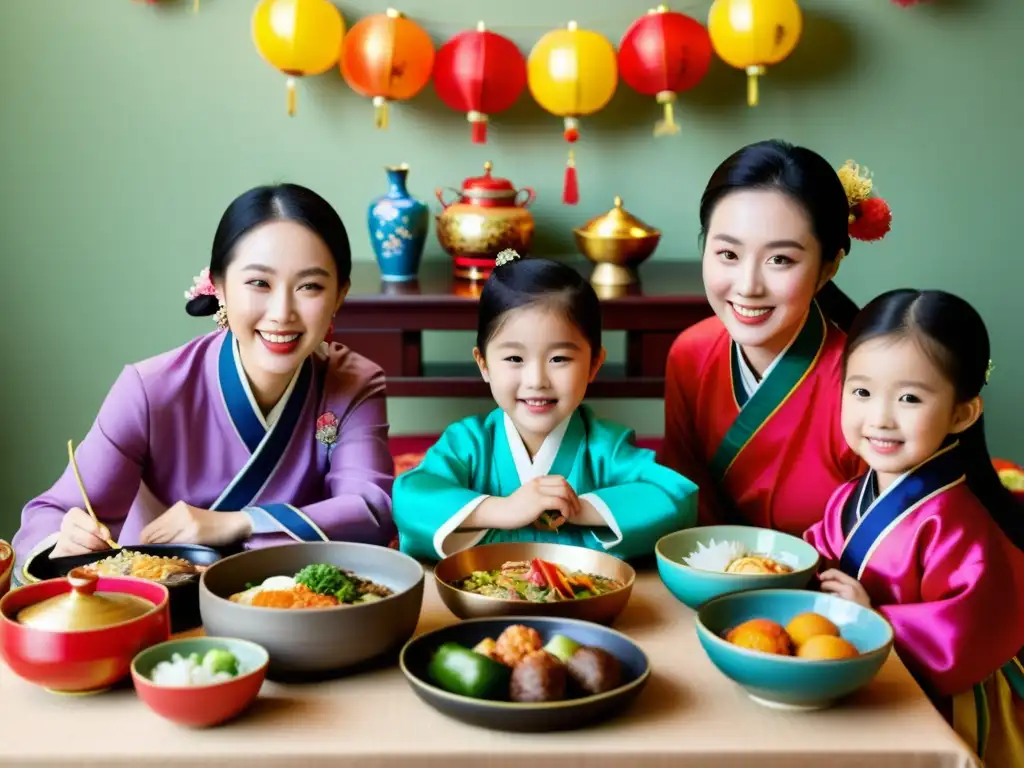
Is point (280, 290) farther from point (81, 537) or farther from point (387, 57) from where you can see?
point (387, 57)

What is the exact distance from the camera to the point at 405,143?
144 inches

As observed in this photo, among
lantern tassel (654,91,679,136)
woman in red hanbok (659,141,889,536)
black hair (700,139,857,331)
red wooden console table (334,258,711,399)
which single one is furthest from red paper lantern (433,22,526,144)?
black hair (700,139,857,331)

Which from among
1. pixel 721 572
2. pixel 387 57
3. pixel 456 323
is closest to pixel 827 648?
Answer: pixel 721 572

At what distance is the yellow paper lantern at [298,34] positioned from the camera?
3.37 meters

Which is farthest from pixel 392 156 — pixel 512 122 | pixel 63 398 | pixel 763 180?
pixel 763 180

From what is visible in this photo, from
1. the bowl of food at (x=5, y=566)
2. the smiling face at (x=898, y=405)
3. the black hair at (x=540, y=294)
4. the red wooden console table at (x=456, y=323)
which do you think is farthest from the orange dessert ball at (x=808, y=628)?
the red wooden console table at (x=456, y=323)

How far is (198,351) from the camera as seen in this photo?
77.3 inches

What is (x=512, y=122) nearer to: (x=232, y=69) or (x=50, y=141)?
(x=232, y=69)

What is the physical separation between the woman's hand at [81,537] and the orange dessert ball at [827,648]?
94 centimetres

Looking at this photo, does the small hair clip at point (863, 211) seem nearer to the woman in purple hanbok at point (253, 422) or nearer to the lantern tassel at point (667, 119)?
the woman in purple hanbok at point (253, 422)

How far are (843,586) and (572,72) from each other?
2206 mm

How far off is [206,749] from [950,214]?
3.21m

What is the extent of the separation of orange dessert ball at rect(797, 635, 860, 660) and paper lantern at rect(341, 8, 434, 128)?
99.3 inches

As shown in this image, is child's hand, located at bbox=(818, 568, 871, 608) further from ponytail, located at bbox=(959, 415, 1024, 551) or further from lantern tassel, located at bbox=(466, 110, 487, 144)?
lantern tassel, located at bbox=(466, 110, 487, 144)
